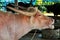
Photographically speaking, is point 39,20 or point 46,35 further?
point 46,35

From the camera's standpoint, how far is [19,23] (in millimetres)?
3201

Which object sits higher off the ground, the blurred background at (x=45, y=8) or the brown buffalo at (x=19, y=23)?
the brown buffalo at (x=19, y=23)

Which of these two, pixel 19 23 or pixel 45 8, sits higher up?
pixel 19 23

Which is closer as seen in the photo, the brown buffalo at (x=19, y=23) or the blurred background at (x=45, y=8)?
the brown buffalo at (x=19, y=23)

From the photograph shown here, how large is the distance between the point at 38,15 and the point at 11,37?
547mm

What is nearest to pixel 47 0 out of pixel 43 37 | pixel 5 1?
pixel 5 1

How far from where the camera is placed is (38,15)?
3244 mm

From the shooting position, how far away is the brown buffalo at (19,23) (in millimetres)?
3059

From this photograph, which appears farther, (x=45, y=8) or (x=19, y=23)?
(x=45, y=8)

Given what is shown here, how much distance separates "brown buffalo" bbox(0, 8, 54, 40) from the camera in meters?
3.06

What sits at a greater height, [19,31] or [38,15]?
[38,15]

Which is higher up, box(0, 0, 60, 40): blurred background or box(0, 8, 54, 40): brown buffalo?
box(0, 8, 54, 40): brown buffalo

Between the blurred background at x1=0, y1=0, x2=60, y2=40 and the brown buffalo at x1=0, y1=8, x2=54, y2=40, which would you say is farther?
the blurred background at x1=0, y1=0, x2=60, y2=40

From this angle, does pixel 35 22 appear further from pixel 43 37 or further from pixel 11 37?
pixel 43 37
